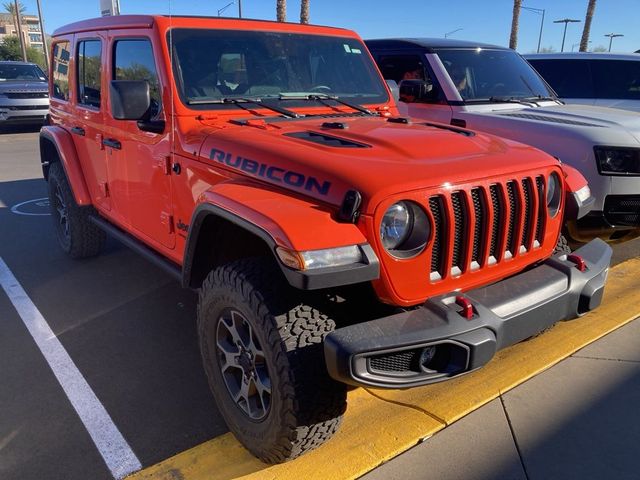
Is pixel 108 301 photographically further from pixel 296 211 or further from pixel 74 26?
pixel 296 211

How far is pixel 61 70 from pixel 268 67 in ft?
7.76

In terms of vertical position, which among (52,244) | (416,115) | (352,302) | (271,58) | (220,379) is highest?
(271,58)

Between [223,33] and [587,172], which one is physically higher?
[223,33]

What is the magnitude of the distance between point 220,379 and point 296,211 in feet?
3.16

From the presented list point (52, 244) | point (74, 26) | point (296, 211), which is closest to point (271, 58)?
point (296, 211)

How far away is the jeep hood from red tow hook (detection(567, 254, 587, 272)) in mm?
458

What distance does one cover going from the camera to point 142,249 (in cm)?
365

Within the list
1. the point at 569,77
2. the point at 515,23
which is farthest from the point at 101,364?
the point at 515,23

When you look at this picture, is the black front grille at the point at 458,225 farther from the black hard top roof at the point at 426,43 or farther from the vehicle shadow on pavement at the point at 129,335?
the black hard top roof at the point at 426,43

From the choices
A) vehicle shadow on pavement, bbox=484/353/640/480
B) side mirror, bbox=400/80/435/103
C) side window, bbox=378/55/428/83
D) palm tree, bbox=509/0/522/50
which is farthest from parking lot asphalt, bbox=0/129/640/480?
palm tree, bbox=509/0/522/50

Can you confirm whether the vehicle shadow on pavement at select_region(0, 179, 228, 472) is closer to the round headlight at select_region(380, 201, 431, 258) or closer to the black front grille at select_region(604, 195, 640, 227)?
the round headlight at select_region(380, 201, 431, 258)

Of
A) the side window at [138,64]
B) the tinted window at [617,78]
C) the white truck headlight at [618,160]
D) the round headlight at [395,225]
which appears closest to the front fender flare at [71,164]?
the side window at [138,64]

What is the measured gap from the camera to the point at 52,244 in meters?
5.52

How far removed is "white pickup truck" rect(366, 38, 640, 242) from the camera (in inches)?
167
